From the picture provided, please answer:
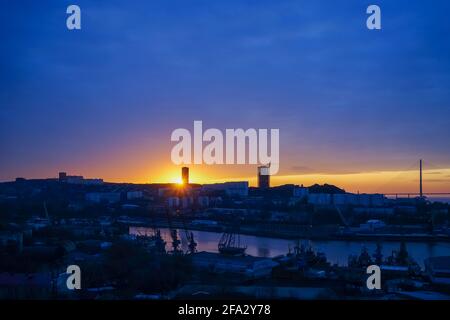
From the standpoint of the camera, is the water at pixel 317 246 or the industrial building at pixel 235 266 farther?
the water at pixel 317 246

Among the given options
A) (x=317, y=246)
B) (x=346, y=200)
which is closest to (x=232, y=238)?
(x=317, y=246)

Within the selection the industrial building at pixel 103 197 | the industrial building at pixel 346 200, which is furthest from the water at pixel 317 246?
the industrial building at pixel 346 200

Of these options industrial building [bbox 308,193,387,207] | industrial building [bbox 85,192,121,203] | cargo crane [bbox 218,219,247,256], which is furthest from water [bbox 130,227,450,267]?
industrial building [bbox 308,193,387,207]

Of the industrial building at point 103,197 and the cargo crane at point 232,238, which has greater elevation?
the industrial building at point 103,197

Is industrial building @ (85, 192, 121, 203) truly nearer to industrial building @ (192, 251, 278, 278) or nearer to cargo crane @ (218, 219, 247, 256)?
cargo crane @ (218, 219, 247, 256)

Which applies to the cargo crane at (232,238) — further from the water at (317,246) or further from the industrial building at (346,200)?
the industrial building at (346,200)

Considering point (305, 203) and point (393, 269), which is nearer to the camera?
point (393, 269)

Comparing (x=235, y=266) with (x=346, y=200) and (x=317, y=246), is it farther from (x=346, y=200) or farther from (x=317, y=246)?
(x=346, y=200)
